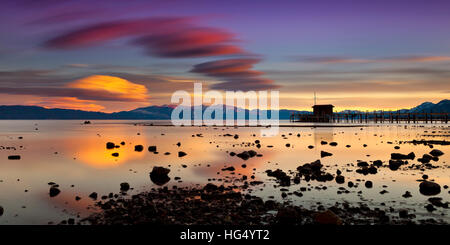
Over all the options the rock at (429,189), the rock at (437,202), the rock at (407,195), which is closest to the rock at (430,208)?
the rock at (437,202)

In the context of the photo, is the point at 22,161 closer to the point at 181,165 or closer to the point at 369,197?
the point at 181,165

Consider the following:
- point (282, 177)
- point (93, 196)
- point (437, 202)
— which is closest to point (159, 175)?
point (93, 196)

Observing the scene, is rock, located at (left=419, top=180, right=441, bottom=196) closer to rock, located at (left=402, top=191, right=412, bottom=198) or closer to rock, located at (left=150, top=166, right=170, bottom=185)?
rock, located at (left=402, top=191, right=412, bottom=198)

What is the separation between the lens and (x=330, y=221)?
12008mm

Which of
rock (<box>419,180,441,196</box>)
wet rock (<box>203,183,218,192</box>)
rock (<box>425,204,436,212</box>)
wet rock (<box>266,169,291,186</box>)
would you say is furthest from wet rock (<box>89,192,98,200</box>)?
rock (<box>419,180,441,196</box>)

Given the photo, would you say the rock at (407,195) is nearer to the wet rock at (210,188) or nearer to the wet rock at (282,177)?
the wet rock at (282,177)

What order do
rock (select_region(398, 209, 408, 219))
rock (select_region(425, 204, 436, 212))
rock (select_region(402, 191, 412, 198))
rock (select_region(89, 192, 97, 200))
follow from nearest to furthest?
rock (select_region(398, 209, 408, 219))
rock (select_region(425, 204, 436, 212))
rock (select_region(402, 191, 412, 198))
rock (select_region(89, 192, 97, 200))

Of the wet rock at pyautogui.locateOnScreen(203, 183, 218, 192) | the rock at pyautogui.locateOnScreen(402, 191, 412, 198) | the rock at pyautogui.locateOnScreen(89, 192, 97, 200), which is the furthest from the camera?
the wet rock at pyautogui.locateOnScreen(203, 183, 218, 192)

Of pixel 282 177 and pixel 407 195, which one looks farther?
pixel 282 177

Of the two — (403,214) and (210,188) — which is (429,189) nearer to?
(403,214)

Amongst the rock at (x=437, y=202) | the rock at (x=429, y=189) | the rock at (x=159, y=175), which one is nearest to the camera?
the rock at (x=437, y=202)

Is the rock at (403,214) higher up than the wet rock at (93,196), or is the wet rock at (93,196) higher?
the rock at (403,214)

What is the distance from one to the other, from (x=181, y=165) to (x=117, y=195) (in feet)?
38.3
